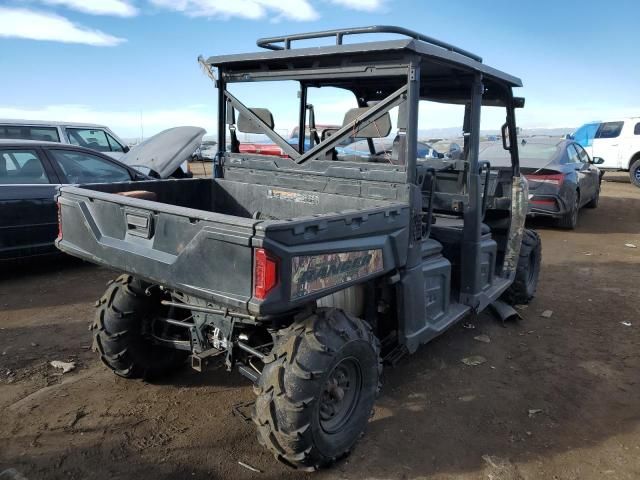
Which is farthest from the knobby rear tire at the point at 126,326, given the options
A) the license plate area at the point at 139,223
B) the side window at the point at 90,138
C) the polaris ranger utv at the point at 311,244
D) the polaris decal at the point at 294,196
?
the side window at the point at 90,138

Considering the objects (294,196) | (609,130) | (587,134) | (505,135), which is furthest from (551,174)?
(587,134)

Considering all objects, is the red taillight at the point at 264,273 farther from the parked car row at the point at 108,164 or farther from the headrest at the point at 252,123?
the headrest at the point at 252,123

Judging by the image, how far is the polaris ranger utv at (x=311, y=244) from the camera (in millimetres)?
2484

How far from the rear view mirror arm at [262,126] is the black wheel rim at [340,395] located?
1.52 meters

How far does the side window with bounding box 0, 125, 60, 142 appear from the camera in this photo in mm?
8955

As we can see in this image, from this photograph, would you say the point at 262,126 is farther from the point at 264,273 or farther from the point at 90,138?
the point at 90,138

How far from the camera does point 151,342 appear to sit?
354 cm

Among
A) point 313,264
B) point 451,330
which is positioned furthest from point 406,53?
point 451,330

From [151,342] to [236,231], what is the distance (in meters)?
1.62

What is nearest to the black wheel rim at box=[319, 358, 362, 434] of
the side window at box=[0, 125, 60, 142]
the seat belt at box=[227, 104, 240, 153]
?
the seat belt at box=[227, 104, 240, 153]

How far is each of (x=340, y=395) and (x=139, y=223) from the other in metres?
1.41

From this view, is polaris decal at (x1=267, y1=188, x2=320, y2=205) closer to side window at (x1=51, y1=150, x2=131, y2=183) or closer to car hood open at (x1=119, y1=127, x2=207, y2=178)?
side window at (x1=51, y1=150, x2=131, y2=183)

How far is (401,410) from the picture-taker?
11.1ft

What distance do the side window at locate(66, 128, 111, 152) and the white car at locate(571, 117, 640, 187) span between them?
14249 mm
